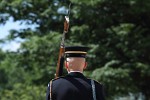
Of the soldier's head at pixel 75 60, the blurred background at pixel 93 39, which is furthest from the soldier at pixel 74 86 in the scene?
the blurred background at pixel 93 39

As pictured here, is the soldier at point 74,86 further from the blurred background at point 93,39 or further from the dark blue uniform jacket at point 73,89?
the blurred background at point 93,39

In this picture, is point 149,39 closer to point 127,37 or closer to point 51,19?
point 127,37

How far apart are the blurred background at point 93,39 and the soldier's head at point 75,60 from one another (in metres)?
12.5

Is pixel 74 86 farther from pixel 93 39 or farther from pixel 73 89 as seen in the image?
pixel 93 39

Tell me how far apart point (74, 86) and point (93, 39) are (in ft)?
47.1

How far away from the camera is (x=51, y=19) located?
20219mm

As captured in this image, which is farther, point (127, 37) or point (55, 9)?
point (55, 9)

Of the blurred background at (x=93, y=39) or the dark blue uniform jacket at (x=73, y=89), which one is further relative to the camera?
Answer: the blurred background at (x=93, y=39)

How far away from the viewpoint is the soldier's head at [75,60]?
5.10m

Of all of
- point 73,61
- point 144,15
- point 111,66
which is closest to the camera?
point 73,61

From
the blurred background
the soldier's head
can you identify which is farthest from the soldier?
the blurred background

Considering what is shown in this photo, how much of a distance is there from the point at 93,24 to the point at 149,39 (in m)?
2.11

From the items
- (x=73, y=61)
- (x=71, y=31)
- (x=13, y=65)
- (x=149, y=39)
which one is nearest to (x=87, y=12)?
(x=71, y=31)

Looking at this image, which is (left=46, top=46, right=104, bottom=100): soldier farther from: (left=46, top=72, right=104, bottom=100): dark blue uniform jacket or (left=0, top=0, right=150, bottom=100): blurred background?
(left=0, top=0, right=150, bottom=100): blurred background
